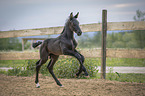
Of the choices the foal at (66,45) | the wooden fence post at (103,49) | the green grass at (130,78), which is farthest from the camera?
the wooden fence post at (103,49)

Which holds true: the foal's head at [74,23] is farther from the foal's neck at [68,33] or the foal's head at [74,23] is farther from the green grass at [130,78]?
the green grass at [130,78]

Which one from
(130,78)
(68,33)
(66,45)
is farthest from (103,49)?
(66,45)

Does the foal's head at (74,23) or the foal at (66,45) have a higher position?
the foal's head at (74,23)

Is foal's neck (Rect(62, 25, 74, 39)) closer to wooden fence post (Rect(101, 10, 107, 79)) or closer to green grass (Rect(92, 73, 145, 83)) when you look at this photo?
wooden fence post (Rect(101, 10, 107, 79))

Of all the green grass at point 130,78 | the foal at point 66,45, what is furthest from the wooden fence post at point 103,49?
the foal at point 66,45

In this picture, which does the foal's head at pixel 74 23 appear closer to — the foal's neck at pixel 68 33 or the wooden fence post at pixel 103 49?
the foal's neck at pixel 68 33

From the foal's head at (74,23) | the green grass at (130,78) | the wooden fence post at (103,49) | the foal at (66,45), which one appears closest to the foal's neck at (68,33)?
the foal at (66,45)

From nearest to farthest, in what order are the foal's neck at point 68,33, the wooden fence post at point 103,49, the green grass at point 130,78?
the foal's neck at point 68,33
the green grass at point 130,78
the wooden fence post at point 103,49

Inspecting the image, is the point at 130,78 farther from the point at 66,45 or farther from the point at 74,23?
the point at 74,23

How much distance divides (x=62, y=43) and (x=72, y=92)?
1.27 meters

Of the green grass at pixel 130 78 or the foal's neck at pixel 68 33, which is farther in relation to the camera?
the green grass at pixel 130 78

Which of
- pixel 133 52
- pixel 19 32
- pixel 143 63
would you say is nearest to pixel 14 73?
pixel 19 32

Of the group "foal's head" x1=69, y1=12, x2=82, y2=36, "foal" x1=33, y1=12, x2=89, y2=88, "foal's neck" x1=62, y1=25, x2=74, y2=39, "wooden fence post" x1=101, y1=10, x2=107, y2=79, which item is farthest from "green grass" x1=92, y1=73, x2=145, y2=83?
"foal's head" x1=69, y1=12, x2=82, y2=36

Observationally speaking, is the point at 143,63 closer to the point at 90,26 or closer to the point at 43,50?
the point at 90,26
